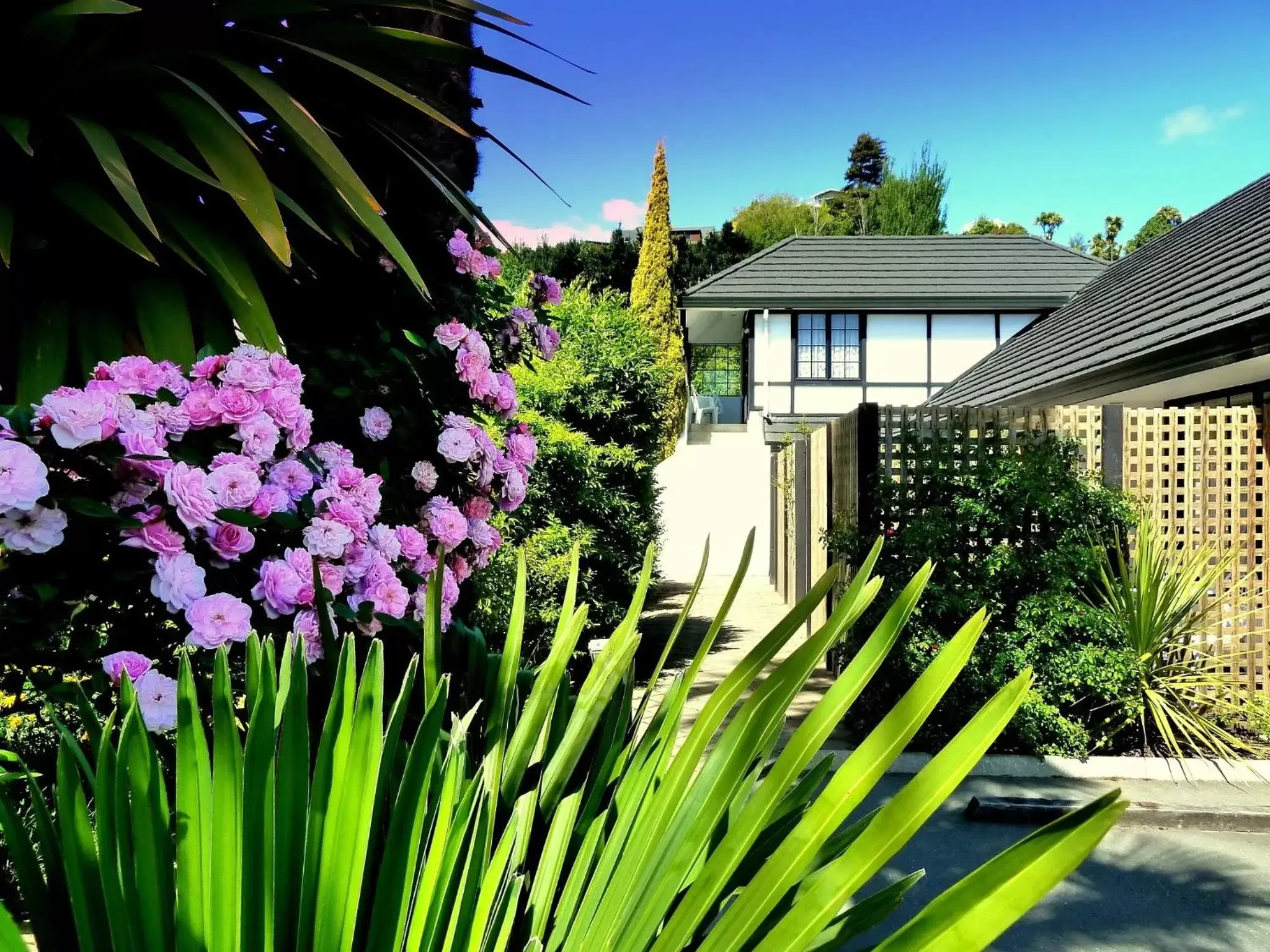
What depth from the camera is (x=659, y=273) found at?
104 ft

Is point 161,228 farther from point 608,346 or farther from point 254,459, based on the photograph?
point 608,346

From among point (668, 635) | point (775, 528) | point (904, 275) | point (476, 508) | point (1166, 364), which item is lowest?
point (775, 528)

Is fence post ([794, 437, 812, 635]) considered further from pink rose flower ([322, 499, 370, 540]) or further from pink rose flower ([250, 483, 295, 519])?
pink rose flower ([250, 483, 295, 519])

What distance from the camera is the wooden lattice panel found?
6.49 meters

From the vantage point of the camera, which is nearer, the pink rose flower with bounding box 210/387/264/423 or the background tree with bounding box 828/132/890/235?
the pink rose flower with bounding box 210/387/264/423

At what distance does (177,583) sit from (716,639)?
388 centimetres

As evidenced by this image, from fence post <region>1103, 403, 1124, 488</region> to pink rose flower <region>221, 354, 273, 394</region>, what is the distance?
20.5 ft

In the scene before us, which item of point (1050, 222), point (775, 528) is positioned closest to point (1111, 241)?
point (1050, 222)

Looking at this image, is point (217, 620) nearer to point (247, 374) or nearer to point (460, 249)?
point (247, 374)

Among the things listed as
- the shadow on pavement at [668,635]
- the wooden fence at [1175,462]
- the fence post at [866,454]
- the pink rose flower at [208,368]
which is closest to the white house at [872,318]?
the shadow on pavement at [668,635]

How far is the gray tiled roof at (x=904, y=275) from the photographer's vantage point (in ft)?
72.4

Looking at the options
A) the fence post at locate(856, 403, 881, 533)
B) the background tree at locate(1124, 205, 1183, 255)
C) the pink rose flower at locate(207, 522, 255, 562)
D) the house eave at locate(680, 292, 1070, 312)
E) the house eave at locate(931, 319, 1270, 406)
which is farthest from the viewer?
the background tree at locate(1124, 205, 1183, 255)

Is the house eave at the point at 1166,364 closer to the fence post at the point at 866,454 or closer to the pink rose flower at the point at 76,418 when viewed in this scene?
the fence post at the point at 866,454

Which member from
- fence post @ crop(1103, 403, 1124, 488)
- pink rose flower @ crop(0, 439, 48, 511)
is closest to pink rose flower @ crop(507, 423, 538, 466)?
pink rose flower @ crop(0, 439, 48, 511)
